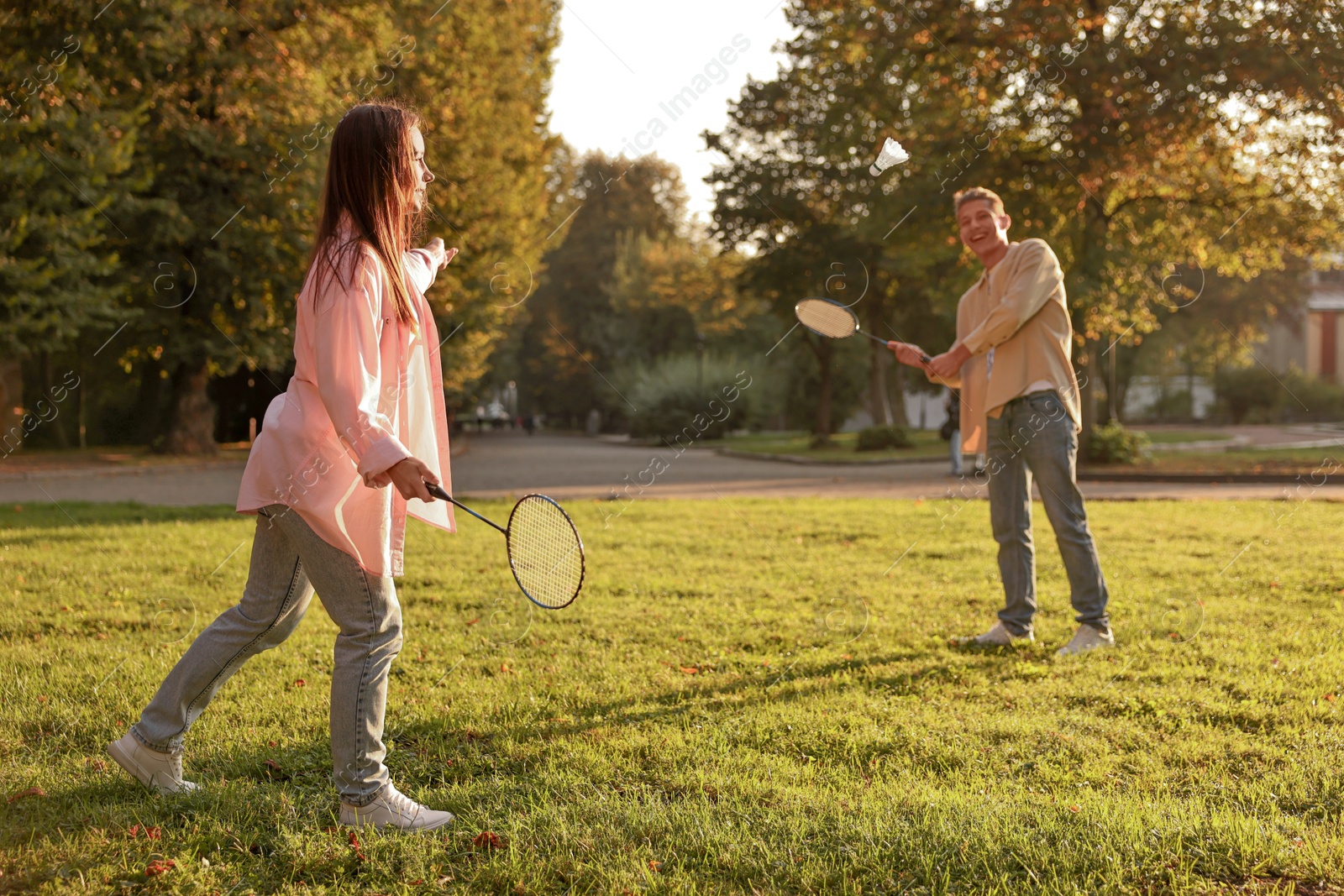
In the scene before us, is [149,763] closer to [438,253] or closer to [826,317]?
[438,253]

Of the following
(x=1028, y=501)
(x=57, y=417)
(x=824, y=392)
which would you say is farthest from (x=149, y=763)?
(x=824, y=392)

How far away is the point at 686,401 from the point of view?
142 ft

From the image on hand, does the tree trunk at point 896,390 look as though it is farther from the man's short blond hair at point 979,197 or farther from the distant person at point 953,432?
the man's short blond hair at point 979,197

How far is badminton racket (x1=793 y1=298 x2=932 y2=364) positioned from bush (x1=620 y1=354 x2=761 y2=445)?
33905 mm

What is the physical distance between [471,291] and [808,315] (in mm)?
20247

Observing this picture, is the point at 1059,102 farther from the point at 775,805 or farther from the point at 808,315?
the point at 775,805

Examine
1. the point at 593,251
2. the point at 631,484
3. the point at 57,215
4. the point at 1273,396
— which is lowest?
the point at 631,484

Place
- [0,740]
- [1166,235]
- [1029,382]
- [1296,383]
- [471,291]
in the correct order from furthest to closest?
[1296,383] < [471,291] < [1166,235] < [1029,382] < [0,740]

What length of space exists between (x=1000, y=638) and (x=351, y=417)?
4.03 metres

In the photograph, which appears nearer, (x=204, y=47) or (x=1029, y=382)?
(x=1029, y=382)

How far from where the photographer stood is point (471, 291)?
25.2 metres

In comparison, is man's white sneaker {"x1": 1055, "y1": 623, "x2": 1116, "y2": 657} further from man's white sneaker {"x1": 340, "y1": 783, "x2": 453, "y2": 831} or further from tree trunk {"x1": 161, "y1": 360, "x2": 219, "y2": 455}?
tree trunk {"x1": 161, "y1": 360, "x2": 219, "y2": 455}

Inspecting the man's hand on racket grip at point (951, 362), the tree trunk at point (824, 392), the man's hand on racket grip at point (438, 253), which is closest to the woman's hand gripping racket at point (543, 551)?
the man's hand on racket grip at point (438, 253)

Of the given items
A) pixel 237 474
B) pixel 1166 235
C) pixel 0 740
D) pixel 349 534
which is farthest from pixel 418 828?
pixel 1166 235
